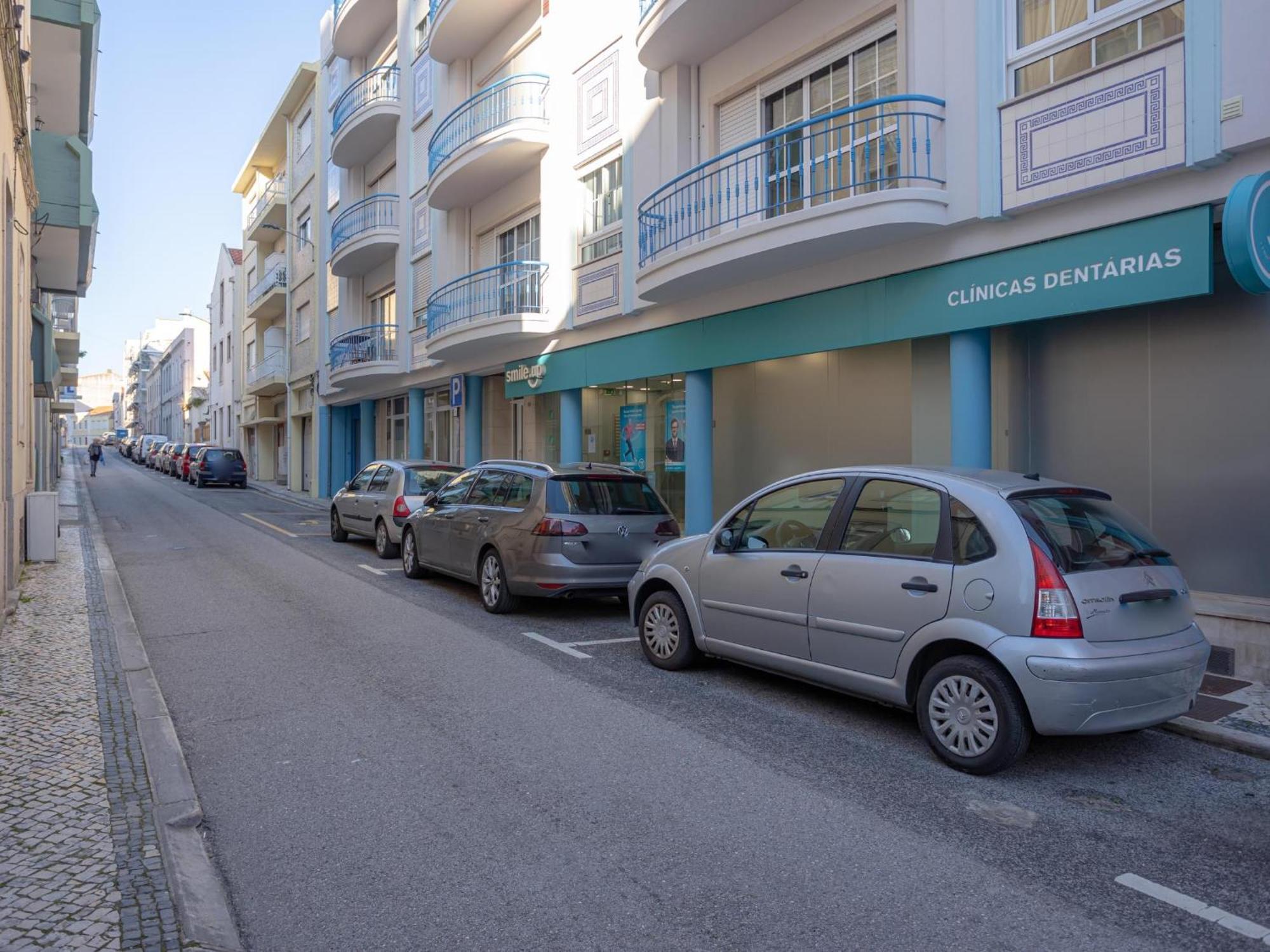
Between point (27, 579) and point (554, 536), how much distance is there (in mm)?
6851

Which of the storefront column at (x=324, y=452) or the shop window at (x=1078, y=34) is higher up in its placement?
the shop window at (x=1078, y=34)

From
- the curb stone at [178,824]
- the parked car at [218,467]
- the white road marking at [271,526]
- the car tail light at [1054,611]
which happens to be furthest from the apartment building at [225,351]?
the car tail light at [1054,611]

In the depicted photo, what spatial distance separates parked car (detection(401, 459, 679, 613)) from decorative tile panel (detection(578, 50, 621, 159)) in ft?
23.6

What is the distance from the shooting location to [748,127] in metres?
11.9

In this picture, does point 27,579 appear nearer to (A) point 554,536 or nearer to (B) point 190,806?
(A) point 554,536

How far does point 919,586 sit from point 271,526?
55.5 ft

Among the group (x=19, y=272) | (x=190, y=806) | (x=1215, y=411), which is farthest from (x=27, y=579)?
(x=1215, y=411)

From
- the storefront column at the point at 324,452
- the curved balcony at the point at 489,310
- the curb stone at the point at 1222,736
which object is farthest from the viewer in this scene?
the storefront column at the point at 324,452

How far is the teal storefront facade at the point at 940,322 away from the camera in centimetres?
709

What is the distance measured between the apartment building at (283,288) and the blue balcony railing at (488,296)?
13323 mm

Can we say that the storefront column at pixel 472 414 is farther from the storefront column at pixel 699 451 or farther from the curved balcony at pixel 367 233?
the storefront column at pixel 699 451

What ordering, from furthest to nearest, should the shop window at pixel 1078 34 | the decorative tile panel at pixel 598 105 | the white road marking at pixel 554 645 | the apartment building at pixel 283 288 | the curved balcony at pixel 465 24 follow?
the apartment building at pixel 283 288 < the curved balcony at pixel 465 24 < the decorative tile panel at pixel 598 105 < the white road marking at pixel 554 645 < the shop window at pixel 1078 34

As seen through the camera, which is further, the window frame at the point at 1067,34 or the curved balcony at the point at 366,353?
the curved balcony at the point at 366,353

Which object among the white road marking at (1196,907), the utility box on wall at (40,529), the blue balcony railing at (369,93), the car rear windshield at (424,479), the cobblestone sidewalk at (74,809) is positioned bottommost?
the white road marking at (1196,907)
